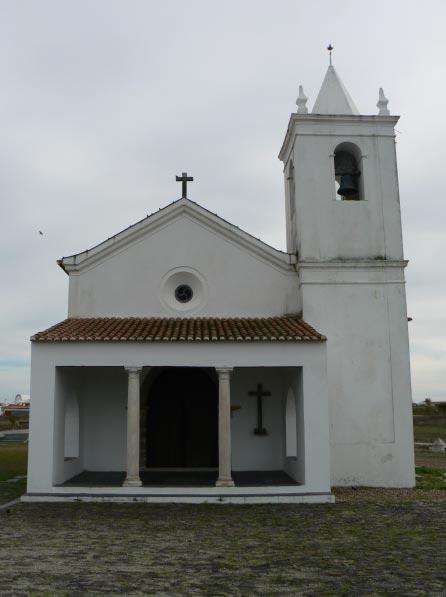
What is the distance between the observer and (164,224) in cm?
1540

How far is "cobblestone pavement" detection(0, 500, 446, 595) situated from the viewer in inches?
255

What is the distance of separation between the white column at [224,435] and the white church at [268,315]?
3.75 ft

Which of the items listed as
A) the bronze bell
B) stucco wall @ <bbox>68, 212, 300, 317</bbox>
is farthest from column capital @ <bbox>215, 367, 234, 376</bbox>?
the bronze bell

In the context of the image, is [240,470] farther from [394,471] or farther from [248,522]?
[248,522]

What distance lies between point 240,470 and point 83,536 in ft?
20.9

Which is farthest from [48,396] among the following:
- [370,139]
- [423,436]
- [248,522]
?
[423,436]

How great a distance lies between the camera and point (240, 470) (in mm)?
A: 14820

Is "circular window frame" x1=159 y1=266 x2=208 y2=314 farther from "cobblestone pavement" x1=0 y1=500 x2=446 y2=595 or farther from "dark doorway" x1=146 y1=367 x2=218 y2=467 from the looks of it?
"cobblestone pavement" x1=0 y1=500 x2=446 y2=595

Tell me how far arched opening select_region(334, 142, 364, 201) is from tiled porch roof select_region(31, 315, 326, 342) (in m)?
3.47

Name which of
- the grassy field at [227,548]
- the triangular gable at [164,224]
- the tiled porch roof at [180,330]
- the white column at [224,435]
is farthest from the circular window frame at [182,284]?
the grassy field at [227,548]

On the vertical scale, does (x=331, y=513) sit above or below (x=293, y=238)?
below

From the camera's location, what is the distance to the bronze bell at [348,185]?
15.7 metres

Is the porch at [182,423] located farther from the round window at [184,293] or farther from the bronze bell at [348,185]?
the bronze bell at [348,185]

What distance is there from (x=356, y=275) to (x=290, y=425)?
379cm
